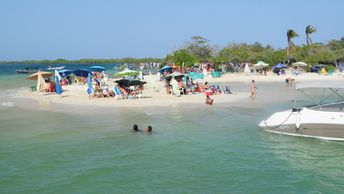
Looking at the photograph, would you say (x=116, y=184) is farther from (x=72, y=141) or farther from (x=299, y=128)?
(x=299, y=128)

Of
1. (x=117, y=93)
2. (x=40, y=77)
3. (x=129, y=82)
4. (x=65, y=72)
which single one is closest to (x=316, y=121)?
(x=129, y=82)

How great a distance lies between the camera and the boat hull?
14.2 meters

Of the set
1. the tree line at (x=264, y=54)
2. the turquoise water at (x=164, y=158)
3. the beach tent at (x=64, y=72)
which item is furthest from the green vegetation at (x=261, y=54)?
the turquoise water at (x=164, y=158)

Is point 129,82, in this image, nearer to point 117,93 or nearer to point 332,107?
point 117,93

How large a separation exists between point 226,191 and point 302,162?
11.4 ft

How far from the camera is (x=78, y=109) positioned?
2422 cm

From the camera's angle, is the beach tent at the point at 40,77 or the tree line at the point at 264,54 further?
the tree line at the point at 264,54

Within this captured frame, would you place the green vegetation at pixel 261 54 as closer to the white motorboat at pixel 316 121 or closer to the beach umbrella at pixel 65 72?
the beach umbrella at pixel 65 72

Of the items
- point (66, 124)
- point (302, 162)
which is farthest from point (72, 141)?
point (302, 162)

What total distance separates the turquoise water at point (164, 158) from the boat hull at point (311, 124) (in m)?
0.33

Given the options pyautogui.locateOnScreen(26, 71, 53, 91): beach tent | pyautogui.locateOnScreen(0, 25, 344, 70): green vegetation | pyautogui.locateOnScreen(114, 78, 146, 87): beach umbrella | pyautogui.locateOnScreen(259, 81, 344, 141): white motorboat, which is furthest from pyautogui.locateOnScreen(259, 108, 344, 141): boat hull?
pyautogui.locateOnScreen(0, 25, 344, 70): green vegetation

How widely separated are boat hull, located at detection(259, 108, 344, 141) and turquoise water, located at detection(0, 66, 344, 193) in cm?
33

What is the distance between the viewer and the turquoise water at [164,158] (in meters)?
10.4

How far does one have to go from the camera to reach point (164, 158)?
42.2 feet
